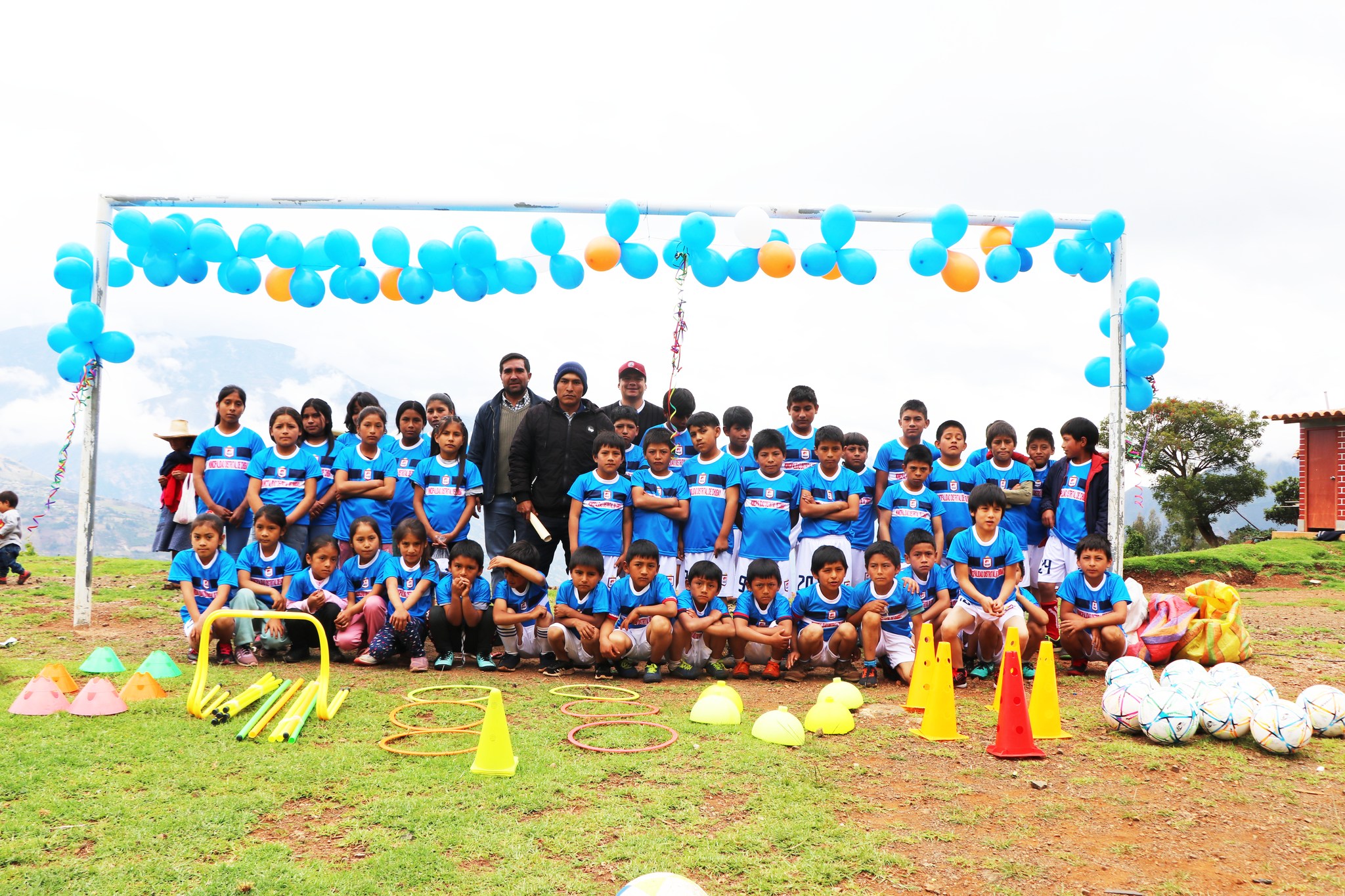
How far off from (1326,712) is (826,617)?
3.09 m

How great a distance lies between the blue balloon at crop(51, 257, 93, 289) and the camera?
324 inches

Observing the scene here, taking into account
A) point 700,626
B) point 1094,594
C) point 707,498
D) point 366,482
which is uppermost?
point 366,482

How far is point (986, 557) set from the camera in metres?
6.88

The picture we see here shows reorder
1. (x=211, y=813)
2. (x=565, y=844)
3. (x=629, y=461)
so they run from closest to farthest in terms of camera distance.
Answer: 1. (x=565, y=844)
2. (x=211, y=813)
3. (x=629, y=461)

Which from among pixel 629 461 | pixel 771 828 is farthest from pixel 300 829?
pixel 629 461

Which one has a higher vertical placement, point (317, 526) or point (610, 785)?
point (317, 526)

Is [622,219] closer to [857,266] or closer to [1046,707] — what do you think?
[857,266]

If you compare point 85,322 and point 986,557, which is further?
point 85,322

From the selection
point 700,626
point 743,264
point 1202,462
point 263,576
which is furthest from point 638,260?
point 1202,462

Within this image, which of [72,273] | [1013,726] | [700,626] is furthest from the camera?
[72,273]

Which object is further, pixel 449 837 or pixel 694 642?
pixel 694 642

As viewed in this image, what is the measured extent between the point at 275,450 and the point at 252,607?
140cm

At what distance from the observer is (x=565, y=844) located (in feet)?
10.9

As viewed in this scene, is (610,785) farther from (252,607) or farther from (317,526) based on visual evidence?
(317,526)
